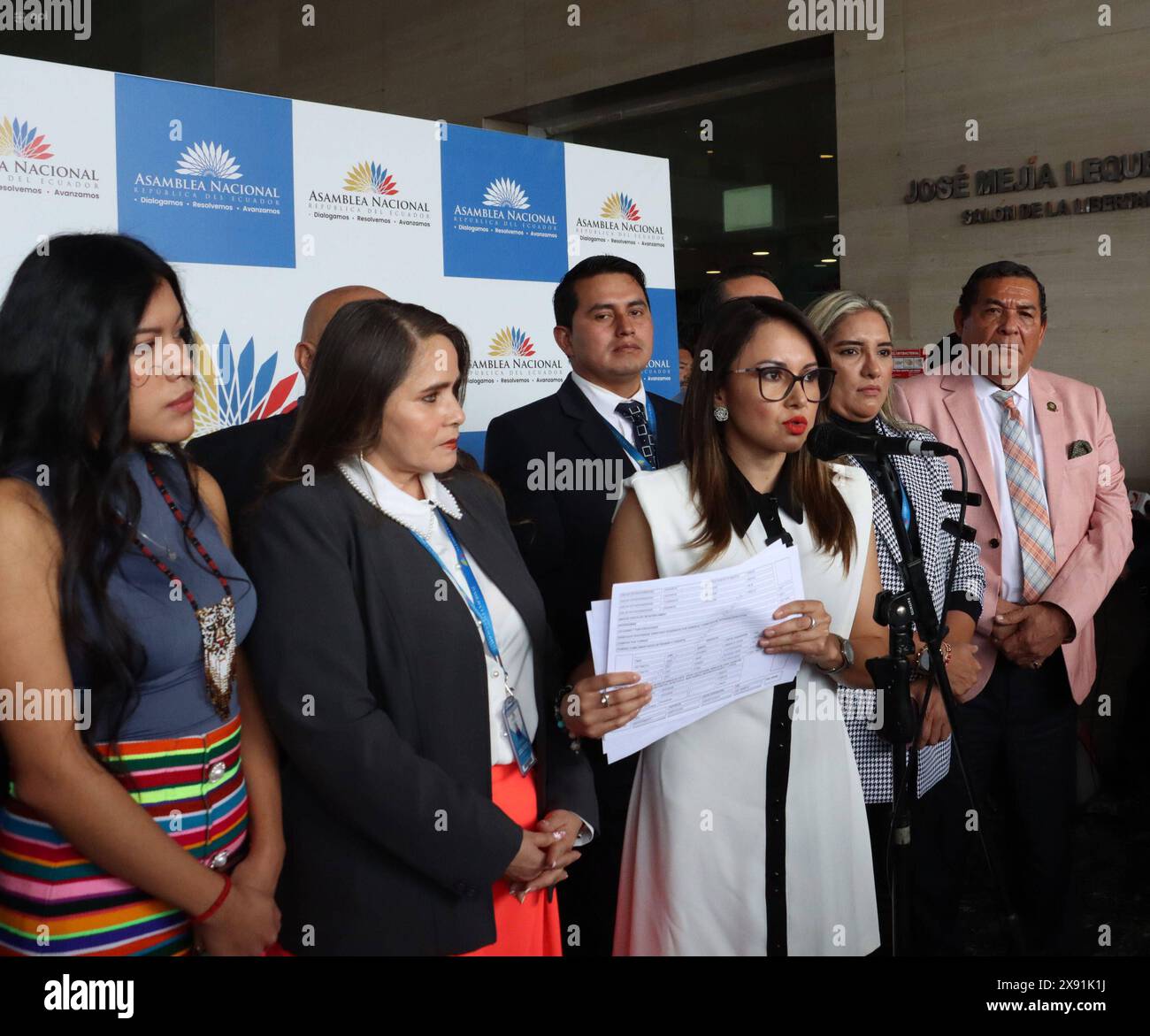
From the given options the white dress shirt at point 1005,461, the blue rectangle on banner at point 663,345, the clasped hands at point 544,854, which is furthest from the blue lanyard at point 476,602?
the blue rectangle on banner at point 663,345

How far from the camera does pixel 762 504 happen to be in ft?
6.92

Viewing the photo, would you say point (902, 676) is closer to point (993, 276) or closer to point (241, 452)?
point (241, 452)

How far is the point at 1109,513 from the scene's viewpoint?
3418 millimetres

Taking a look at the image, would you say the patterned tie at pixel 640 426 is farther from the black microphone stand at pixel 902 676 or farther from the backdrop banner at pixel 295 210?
the backdrop banner at pixel 295 210

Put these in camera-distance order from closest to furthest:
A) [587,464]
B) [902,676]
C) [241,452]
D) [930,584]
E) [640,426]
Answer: [902,676] < [930,584] < [241,452] < [587,464] < [640,426]

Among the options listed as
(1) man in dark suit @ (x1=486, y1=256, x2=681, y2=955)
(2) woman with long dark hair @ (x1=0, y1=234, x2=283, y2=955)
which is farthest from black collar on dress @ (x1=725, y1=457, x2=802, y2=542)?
(2) woman with long dark hair @ (x1=0, y1=234, x2=283, y2=955)

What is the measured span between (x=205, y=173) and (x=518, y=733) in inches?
119

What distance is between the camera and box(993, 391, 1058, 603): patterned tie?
3244 mm

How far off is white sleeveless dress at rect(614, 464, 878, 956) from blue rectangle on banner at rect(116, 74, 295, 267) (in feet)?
8.86

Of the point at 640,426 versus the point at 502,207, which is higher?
the point at 502,207

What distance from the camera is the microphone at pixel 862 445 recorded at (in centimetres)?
182

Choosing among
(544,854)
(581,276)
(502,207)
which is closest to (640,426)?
(581,276)

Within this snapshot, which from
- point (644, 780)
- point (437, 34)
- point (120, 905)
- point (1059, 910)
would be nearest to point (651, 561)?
point (644, 780)
